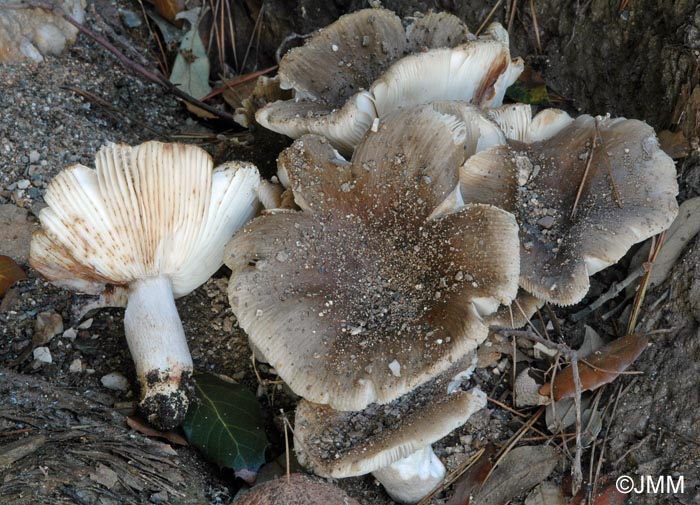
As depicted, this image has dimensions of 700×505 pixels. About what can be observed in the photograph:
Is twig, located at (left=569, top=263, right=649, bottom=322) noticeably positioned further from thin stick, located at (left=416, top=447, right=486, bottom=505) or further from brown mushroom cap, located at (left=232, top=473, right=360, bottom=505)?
brown mushroom cap, located at (left=232, top=473, right=360, bottom=505)

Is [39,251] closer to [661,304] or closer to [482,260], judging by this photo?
[482,260]

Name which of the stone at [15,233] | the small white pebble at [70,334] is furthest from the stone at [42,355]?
the stone at [15,233]

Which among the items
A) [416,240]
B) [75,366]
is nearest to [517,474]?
[416,240]

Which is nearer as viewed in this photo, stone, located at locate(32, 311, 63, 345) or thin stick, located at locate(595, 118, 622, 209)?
thin stick, located at locate(595, 118, 622, 209)

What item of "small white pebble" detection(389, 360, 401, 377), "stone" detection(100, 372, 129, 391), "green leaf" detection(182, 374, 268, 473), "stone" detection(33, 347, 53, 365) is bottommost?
"green leaf" detection(182, 374, 268, 473)

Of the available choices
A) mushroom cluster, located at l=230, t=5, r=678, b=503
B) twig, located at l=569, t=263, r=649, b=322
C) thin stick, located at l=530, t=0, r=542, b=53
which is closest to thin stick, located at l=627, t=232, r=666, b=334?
twig, located at l=569, t=263, r=649, b=322

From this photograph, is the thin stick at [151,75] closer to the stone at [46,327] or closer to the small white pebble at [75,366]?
the stone at [46,327]

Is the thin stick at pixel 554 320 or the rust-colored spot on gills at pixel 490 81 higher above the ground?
the rust-colored spot on gills at pixel 490 81
